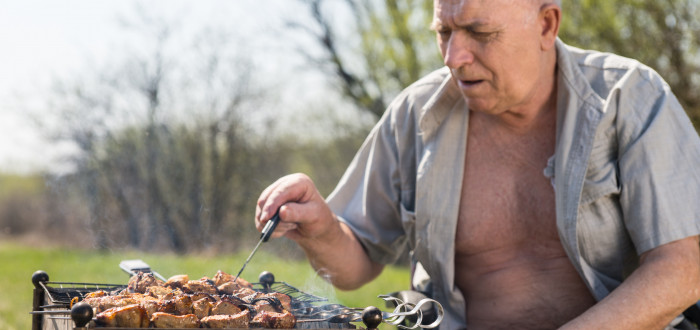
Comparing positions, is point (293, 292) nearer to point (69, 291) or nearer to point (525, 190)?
point (69, 291)

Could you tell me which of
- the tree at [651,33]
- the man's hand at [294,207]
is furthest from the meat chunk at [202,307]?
the tree at [651,33]

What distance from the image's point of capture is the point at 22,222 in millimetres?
11828

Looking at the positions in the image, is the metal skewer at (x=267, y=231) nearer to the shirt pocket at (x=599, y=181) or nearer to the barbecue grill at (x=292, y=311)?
the barbecue grill at (x=292, y=311)

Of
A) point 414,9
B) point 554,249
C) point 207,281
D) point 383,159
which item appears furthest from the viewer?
point 414,9

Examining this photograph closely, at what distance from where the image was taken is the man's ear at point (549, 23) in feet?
7.44

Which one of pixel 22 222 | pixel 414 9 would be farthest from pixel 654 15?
pixel 22 222

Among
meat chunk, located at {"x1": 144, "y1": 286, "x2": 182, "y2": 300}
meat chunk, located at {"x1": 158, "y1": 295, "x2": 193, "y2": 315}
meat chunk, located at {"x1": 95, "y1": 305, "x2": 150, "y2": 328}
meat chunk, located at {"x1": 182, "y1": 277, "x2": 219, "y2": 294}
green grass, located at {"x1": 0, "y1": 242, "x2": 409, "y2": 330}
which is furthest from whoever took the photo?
green grass, located at {"x1": 0, "y1": 242, "x2": 409, "y2": 330}

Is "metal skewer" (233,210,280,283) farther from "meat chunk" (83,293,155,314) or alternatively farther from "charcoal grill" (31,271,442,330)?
"meat chunk" (83,293,155,314)

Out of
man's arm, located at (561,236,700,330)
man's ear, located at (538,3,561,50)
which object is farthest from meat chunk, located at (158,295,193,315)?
man's ear, located at (538,3,561,50)

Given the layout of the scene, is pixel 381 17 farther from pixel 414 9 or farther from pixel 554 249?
pixel 554 249

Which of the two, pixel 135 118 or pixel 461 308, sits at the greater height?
pixel 135 118

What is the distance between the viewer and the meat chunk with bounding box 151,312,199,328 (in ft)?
4.82

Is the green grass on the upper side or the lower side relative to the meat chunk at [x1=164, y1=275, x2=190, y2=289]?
lower

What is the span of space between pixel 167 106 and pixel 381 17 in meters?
4.24
